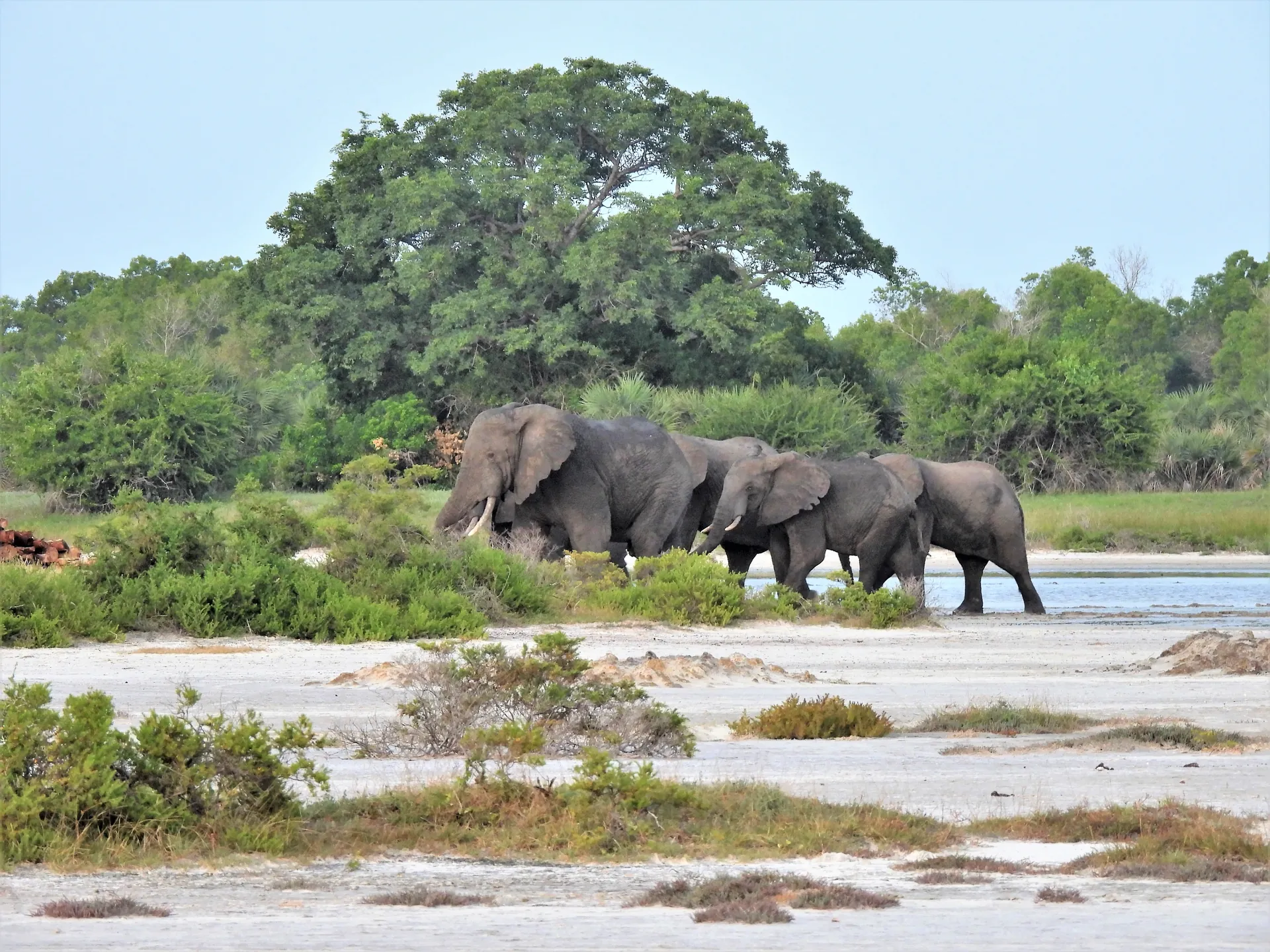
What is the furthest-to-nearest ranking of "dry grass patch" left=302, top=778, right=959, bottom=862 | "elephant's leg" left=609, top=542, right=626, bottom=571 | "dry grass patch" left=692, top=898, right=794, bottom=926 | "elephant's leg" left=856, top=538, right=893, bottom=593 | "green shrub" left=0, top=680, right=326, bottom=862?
"elephant's leg" left=609, top=542, right=626, bottom=571 → "elephant's leg" left=856, top=538, right=893, bottom=593 → "dry grass patch" left=302, top=778, right=959, bottom=862 → "green shrub" left=0, top=680, right=326, bottom=862 → "dry grass patch" left=692, top=898, right=794, bottom=926

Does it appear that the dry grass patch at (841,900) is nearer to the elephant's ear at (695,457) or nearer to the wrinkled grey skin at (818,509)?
the wrinkled grey skin at (818,509)

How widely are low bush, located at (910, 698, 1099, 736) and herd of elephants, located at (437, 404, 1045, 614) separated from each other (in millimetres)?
9778

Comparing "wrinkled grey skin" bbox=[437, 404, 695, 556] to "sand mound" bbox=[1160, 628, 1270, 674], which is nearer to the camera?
"sand mound" bbox=[1160, 628, 1270, 674]

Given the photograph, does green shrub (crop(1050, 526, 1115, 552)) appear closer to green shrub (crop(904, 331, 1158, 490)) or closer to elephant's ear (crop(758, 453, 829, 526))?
green shrub (crop(904, 331, 1158, 490))

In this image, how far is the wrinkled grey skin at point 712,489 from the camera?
87.9ft

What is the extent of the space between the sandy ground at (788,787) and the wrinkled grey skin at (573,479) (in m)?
3.92

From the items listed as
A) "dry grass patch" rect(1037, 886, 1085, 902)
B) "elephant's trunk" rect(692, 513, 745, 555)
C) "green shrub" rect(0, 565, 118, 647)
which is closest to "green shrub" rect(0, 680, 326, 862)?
"dry grass patch" rect(1037, 886, 1085, 902)

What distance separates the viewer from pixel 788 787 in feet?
35.4

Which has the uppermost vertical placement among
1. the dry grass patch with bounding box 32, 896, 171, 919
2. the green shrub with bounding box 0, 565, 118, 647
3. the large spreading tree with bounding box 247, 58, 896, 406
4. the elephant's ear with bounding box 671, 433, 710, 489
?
the large spreading tree with bounding box 247, 58, 896, 406

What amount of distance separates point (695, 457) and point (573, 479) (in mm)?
2718

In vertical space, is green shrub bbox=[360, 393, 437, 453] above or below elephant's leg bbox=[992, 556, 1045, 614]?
above

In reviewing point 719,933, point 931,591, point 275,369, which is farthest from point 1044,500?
point 275,369

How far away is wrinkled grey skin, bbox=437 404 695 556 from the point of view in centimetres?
2430

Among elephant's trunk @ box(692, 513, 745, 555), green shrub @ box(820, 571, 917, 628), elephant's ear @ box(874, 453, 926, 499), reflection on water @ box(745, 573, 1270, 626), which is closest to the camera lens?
green shrub @ box(820, 571, 917, 628)
